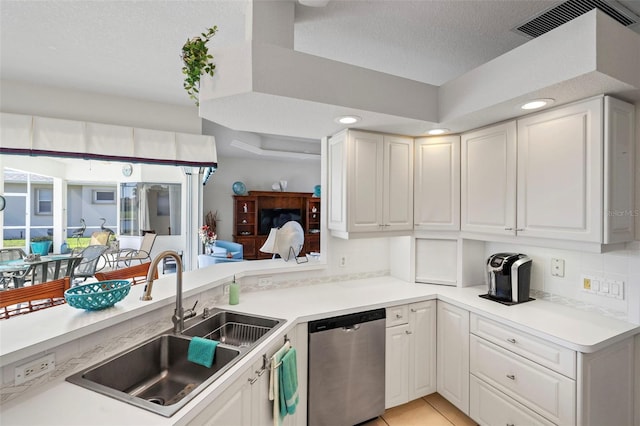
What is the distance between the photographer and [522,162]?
2.11m

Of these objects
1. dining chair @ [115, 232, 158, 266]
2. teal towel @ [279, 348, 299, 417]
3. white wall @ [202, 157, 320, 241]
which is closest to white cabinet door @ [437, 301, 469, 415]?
teal towel @ [279, 348, 299, 417]

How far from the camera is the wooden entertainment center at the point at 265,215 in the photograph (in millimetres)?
7199

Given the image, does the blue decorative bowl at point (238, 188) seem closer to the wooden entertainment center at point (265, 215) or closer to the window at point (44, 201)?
the wooden entertainment center at point (265, 215)

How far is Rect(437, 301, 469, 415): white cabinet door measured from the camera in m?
2.23

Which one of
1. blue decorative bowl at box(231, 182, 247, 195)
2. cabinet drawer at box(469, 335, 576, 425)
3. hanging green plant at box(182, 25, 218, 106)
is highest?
hanging green plant at box(182, 25, 218, 106)

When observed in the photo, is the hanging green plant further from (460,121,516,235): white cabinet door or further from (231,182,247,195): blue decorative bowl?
(231,182,247,195): blue decorative bowl

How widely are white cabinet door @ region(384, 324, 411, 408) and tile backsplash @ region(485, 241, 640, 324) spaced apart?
43.5 inches

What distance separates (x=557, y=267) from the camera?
7.33 ft

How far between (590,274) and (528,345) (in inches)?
28.5

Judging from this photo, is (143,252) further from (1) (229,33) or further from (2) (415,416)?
(2) (415,416)

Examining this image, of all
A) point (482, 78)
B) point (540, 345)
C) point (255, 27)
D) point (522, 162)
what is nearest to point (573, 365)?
point (540, 345)

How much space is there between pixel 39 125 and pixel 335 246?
3134 mm

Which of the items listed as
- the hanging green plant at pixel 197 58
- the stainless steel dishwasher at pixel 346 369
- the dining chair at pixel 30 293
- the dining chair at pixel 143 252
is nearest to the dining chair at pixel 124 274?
the dining chair at pixel 30 293

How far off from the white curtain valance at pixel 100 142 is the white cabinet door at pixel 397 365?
2.90 meters
